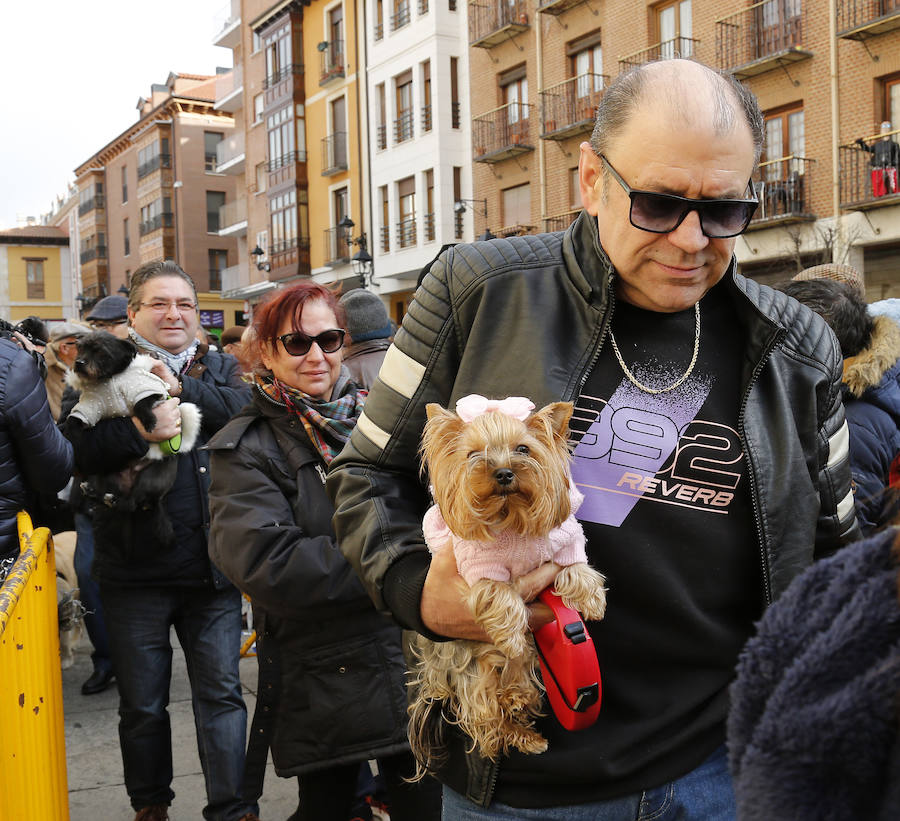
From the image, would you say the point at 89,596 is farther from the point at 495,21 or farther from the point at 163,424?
the point at 495,21

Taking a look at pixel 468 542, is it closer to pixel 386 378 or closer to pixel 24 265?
pixel 386 378

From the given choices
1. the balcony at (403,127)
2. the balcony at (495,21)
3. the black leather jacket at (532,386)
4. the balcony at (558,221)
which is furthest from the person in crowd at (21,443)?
the balcony at (403,127)

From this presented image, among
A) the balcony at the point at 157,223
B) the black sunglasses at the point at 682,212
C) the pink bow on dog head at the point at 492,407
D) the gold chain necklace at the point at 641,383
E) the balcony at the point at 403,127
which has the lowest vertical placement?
the pink bow on dog head at the point at 492,407

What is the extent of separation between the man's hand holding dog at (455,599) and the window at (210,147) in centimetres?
5434

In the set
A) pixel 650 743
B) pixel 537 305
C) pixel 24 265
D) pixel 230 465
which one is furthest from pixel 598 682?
pixel 24 265

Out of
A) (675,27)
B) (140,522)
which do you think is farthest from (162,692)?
(675,27)

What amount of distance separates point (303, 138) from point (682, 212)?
36072 mm

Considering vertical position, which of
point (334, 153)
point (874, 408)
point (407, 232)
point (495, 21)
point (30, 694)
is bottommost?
point (30, 694)

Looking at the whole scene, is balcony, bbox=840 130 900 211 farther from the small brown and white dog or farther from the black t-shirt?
the small brown and white dog

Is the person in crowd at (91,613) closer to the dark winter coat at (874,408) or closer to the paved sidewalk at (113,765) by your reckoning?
the paved sidewalk at (113,765)

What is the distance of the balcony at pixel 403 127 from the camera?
30.2 m

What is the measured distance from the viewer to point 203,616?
443 centimetres

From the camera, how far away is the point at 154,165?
54.1 meters

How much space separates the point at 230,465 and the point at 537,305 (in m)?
1.90
